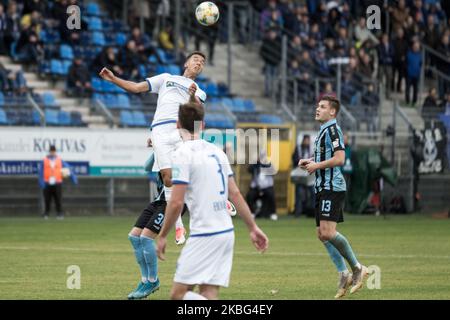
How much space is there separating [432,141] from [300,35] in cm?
805

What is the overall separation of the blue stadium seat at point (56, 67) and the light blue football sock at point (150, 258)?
2346 cm

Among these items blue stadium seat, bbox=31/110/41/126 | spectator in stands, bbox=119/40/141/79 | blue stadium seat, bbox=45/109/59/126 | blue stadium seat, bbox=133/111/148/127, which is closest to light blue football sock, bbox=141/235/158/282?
blue stadium seat, bbox=31/110/41/126

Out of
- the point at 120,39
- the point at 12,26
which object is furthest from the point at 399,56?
the point at 12,26

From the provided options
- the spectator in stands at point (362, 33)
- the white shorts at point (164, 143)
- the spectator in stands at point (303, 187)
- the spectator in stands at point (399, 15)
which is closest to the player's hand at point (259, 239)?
the white shorts at point (164, 143)

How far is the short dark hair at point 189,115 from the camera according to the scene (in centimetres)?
1099

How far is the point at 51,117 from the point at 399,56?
1398 cm

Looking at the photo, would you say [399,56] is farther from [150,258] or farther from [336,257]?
[150,258]

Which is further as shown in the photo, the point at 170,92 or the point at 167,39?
the point at 167,39

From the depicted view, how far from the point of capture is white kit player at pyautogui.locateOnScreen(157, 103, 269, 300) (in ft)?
→ 35.5

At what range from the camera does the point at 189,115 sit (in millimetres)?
11000

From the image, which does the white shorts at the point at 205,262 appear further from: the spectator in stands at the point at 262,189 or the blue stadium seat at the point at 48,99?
the blue stadium seat at the point at 48,99
